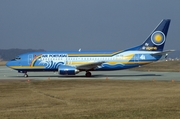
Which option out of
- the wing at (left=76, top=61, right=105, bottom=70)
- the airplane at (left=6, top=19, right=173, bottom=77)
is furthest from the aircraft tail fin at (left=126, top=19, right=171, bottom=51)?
the wing at (left=76, top=61, right=105, bottom=70)

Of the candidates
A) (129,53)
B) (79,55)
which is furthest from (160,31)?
(79,55)

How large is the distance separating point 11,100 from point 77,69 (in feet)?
72.9

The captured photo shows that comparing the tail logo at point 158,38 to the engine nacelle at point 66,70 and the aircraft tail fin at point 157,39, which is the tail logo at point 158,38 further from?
the engine nacelle at point 66,70

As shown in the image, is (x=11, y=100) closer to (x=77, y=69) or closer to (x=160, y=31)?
(x=77, y=69)

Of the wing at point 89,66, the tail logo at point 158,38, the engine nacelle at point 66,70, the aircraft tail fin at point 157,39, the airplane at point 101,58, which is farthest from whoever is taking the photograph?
the tail logo at point 158,38

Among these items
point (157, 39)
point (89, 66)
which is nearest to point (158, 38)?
point (157, 39)

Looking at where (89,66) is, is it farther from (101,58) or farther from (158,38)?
(158,38)

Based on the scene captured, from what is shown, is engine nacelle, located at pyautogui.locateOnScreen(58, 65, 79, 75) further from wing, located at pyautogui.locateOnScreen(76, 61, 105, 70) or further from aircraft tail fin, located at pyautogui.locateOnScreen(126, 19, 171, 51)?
aircraft tail fin, located at pyautogui.locateOnScreen(126, 19, 171, 51)

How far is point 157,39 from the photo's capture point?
4247cm

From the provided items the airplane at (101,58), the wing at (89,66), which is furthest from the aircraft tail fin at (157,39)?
the wing at (89,66)

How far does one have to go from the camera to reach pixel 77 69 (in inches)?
1619

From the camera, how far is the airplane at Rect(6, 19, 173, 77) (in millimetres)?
41344

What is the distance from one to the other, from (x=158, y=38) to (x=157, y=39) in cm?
18

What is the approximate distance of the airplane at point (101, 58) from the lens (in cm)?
4134
